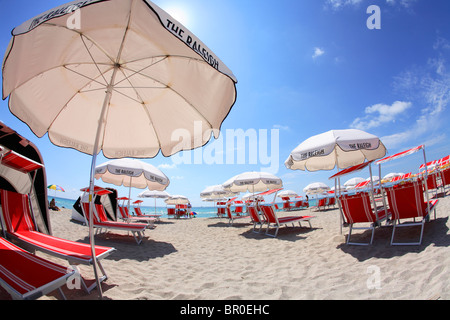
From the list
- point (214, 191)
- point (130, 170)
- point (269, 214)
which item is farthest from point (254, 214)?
point (214, 191)

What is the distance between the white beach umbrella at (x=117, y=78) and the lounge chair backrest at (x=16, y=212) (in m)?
1.25

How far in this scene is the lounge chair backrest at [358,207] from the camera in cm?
382

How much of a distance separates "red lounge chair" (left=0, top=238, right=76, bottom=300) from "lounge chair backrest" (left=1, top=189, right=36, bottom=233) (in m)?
1.24

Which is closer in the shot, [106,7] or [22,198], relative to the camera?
[106,7]

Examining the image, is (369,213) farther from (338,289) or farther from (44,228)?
(44,228)

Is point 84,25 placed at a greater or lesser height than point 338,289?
greater

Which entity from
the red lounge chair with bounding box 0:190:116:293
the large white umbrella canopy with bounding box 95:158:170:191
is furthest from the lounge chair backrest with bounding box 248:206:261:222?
the red lounge chair with bounding box 0:190:116:293

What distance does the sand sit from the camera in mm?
2188

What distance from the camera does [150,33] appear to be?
1931 millimetres

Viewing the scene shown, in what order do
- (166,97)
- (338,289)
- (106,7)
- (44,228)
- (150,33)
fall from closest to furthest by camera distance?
(106,7) → (150,33) → (338,289) → (166,97) → (44,228)

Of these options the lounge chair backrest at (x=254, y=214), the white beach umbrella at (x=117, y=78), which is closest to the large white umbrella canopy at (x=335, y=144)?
the lounge chair backrest at (x=254, y=214)

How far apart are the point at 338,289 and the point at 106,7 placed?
151 inches

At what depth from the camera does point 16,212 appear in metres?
3.30
